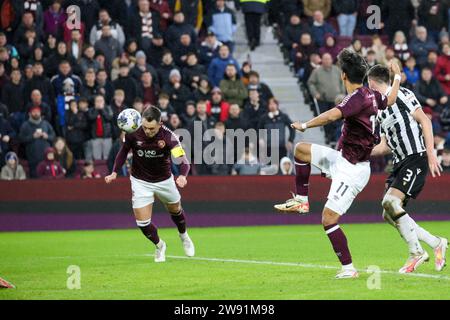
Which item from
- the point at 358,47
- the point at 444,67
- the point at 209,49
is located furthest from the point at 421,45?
the point at 209,49

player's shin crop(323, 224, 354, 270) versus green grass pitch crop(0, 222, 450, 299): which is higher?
player's shin crop(323, 224, 354, 270)

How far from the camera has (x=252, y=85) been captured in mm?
24531

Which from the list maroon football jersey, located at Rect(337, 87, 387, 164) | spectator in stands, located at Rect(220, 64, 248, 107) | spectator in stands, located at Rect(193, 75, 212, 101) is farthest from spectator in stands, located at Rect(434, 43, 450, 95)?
maroon football jersey, located at Rect(337, 87, 387, 164)

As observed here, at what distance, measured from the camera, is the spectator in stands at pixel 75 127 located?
22812mm

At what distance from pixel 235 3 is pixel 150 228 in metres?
15.0

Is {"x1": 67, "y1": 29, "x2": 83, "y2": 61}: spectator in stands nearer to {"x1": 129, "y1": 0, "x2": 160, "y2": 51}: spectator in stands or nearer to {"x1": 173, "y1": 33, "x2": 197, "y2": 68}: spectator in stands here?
{"x1": 129, "y1": 0, "x2": 160, "y2": 51}: spectator in stands

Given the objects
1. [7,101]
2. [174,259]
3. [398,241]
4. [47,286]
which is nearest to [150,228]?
[174,259]

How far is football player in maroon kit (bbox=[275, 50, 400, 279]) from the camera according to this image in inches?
440

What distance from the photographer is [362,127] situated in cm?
1128

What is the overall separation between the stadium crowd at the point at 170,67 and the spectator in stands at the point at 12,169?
0.08 feet

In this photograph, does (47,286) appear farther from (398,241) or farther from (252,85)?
(252,85)

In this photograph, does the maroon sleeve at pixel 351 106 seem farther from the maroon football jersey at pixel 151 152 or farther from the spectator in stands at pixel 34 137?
the spectator in stands at pixel 34 137

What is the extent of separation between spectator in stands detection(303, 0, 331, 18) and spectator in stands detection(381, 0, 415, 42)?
1.52 m

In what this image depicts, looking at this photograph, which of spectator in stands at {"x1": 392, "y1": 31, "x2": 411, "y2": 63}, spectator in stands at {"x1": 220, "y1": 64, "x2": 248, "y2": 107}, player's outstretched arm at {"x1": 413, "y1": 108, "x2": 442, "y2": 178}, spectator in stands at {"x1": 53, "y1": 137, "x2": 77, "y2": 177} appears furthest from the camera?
spectator in stands at {"x1": 392, "y1": 31, "x2": 411, "y2": 63}
